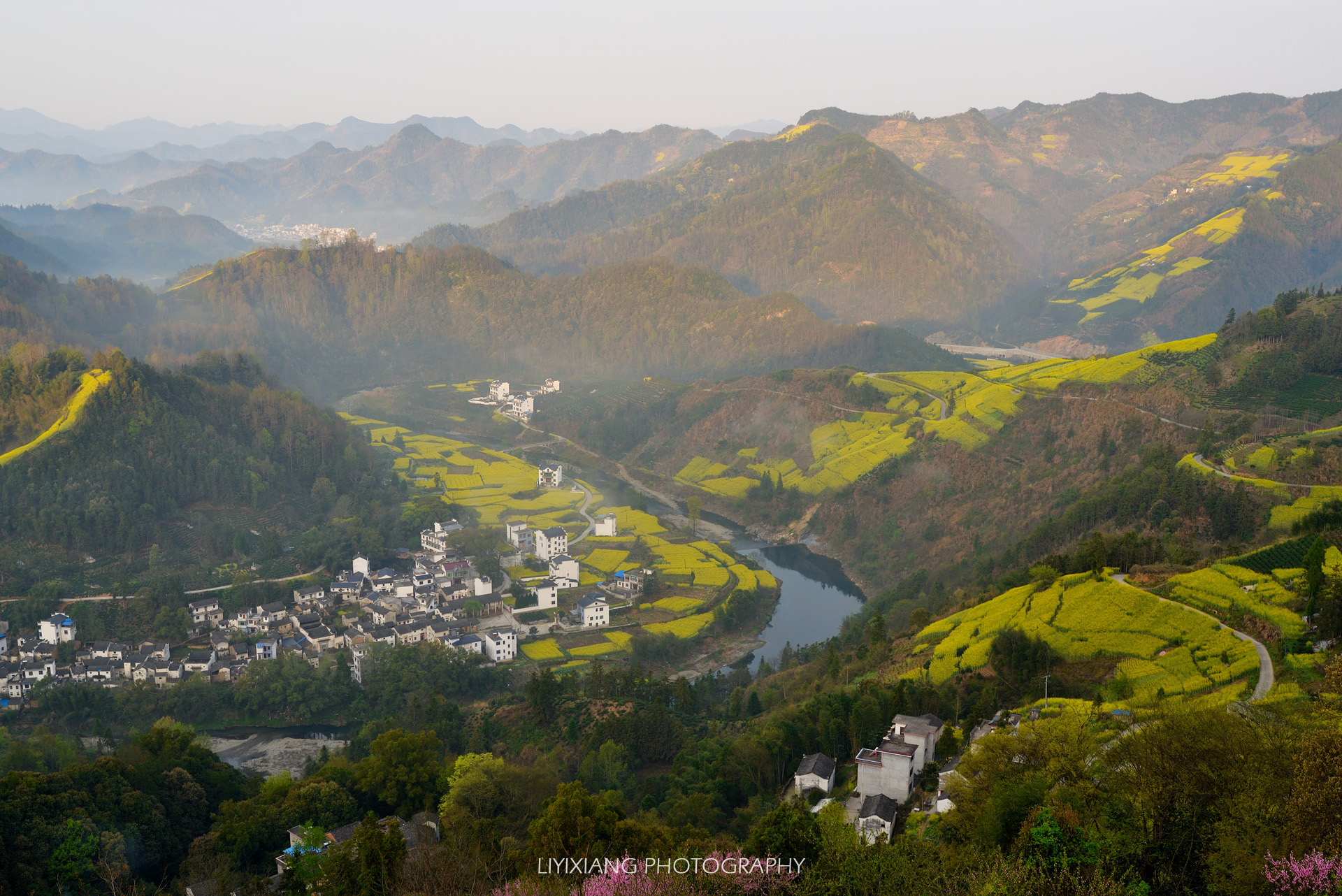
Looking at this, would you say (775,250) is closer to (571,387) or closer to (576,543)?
(571,387)

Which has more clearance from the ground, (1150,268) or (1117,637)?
(1150,268)

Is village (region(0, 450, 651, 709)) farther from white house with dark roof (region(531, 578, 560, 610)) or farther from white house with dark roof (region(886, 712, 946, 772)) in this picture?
white house with dark roof (region(886, 712, 946, 772))

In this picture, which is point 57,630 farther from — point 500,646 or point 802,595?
point 802,595

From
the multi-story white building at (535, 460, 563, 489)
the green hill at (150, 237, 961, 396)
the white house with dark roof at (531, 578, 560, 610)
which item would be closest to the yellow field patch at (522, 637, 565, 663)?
the white house with dark roof at (531, 578, 560, 610)

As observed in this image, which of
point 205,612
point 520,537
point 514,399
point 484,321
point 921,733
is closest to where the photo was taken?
point 921,733

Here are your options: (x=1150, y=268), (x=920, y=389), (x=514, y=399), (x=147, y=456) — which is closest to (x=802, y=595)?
(x=920, y=389)

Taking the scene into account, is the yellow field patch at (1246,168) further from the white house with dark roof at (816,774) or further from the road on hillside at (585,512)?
the white house with dark roof at (816,774)
